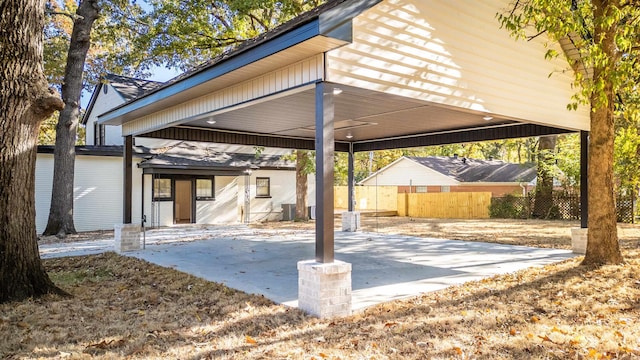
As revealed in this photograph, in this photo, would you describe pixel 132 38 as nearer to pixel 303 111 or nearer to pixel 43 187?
pixel 43 187

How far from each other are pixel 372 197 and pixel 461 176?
6653 millimetres

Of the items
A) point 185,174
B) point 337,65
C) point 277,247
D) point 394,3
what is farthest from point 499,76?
point 185,174

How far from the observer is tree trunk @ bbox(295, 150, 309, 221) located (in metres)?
19.4

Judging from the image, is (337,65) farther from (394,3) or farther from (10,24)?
(10,24)

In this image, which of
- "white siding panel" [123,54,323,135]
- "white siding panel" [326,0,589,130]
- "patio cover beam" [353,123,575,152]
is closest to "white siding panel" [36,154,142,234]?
"white siding panel" [123,54,323,135]

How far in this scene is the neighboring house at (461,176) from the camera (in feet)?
91.2

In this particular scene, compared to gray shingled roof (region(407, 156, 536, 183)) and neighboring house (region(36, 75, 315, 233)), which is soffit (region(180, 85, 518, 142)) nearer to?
neighboring house (region(36, 75, 315, 233))

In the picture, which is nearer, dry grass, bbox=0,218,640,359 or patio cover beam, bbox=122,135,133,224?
dry grass, bbox=0,218,640,359

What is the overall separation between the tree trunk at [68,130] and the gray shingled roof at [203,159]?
288 centimetres

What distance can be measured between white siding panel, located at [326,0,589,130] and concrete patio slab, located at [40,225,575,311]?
2646mm

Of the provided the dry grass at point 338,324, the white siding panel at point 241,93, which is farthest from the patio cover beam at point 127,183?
the dry grass at point 338,324

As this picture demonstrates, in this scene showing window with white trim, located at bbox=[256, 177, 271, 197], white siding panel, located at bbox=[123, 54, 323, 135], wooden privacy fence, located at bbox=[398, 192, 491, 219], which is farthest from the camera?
wooden privacy fence, located at bbox=[398, 192, 491, 219]

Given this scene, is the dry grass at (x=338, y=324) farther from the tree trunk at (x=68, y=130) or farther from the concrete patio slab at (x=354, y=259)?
the tree trunk at (x=68, y=130)

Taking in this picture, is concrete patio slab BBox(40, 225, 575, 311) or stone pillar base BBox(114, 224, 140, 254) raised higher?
stone pillar base BBox(114, 224, 140, 254)
